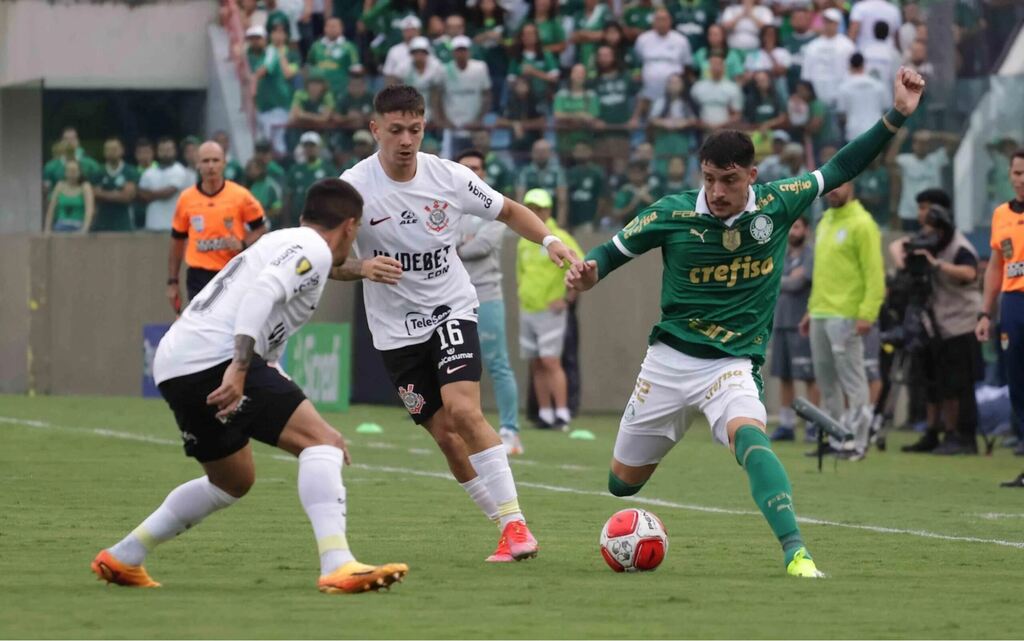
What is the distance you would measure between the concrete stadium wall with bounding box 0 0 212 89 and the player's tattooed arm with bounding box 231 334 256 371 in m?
21.9

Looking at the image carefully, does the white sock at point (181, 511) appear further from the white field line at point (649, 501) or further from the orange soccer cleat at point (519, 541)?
the white field line at point (649, 501)

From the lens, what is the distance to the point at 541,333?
19.4 metres

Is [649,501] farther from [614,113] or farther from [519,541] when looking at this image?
[614,113]

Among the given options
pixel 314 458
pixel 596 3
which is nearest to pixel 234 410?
pixel 314 458

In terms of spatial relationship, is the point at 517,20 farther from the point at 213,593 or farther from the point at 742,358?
the point at 213,593

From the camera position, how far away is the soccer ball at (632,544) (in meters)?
8.63

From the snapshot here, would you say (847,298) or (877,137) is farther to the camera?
(847,298)

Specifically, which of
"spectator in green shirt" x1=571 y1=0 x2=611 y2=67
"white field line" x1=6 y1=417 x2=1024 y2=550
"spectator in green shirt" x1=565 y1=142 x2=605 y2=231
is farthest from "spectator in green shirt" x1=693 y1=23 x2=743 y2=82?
"white field line" x1=6 y1=417 x2=1024 y2=550

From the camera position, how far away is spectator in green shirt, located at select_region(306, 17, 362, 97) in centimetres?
2466

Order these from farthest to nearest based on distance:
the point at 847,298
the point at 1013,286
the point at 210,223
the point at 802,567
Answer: the point at 210,223 < the point at 847,298 < the point at 1013,286 < the point at 802,567

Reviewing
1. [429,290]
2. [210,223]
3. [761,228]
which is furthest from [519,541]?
[210,223]

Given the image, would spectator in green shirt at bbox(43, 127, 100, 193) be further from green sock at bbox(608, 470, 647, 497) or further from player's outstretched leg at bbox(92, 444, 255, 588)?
player's outstretched leg at bbox(92, 444, 255, 588)

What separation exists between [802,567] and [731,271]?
151 cm

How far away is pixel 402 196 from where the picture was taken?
9414 millimetres
